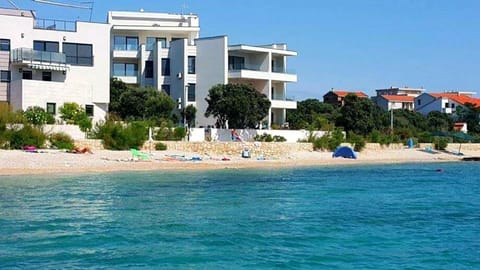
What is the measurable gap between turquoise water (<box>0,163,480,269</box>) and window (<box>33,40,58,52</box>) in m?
21.5

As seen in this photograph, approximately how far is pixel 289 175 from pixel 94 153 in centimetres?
1374

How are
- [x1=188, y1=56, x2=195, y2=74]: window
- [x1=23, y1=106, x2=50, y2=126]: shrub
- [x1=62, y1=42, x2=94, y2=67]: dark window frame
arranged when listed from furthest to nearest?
[x1=188, y1=56, x2=195, y2=74]: window → [x1=62, y1=42, x2=94, y2=67]: dark window frame → [x1=23, y1=106, x2=50, y2=126]: shrub

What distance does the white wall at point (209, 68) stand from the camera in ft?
218

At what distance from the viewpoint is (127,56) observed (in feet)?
235

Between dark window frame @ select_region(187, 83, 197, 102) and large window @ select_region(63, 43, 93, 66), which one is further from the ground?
large window @ select_region(63, 43, 93, 66)

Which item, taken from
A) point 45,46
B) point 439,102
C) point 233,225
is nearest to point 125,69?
point 45,46

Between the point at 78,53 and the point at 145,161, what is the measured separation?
15125mm

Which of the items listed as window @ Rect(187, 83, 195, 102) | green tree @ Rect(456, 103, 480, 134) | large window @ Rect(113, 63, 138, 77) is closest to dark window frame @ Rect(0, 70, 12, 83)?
large window @ Rect(113, 63, 138, 77)

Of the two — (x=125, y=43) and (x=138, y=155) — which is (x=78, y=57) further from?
(x=125, y=43)

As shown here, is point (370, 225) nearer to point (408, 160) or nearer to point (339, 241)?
point (339, 241)

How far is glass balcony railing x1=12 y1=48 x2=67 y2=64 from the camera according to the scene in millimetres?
54250

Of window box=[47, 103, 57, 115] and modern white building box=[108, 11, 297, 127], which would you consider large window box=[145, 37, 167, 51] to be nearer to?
modern white building box=[108, 11, 297, 127]

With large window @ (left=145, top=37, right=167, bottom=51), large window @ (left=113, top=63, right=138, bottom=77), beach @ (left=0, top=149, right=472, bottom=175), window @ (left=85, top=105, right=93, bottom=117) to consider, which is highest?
large window @ (left=145, top=37, right=167, bottom=51)

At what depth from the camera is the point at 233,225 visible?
21.1m
